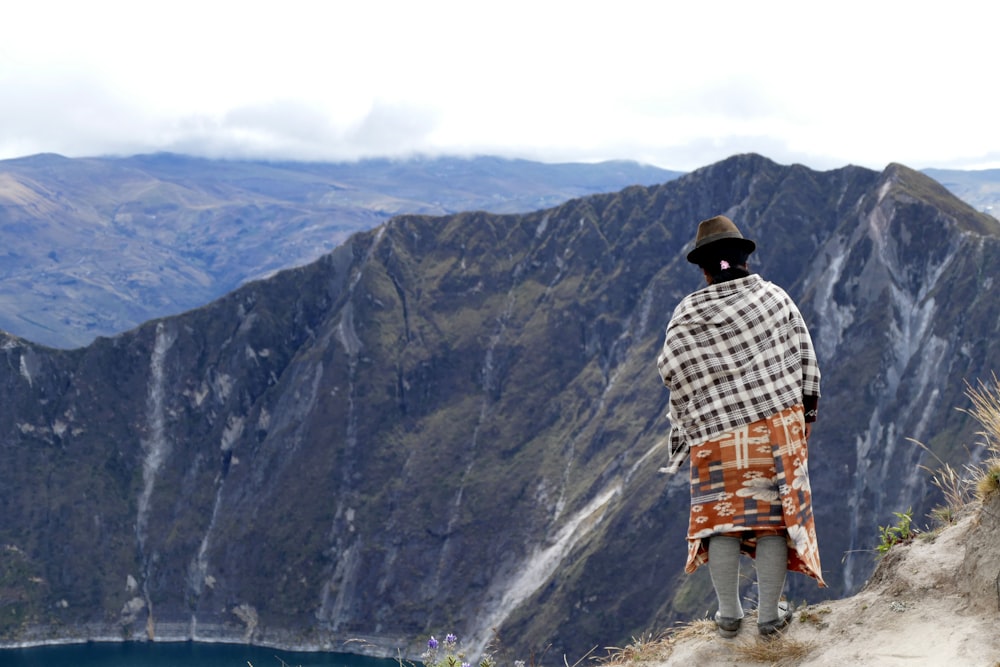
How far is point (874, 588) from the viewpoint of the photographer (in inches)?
394

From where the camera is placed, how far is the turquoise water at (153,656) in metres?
155

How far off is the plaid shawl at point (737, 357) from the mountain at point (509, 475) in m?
113

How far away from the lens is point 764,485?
30.1 ft

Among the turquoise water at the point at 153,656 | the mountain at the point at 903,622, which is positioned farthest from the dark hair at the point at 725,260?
the turquoise water at the point at 153,656

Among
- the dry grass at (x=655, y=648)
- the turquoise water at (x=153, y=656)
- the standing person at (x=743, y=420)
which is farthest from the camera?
the turquoise water at (x=153, y=656)

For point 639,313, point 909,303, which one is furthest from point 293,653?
point 909,303

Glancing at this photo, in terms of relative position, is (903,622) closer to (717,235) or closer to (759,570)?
(759,570)

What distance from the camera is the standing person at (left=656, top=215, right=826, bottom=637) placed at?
9.18 metres

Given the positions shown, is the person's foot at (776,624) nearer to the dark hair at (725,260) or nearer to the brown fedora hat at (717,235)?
the dark hair at (725,260)

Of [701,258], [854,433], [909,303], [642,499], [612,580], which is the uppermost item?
[701,258]

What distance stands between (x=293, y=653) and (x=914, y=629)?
167686 millimetres

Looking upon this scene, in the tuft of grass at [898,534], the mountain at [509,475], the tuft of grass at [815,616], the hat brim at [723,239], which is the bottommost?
the mountain at [509,475]

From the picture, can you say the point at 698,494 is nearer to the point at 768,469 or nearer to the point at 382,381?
the point at 768,469

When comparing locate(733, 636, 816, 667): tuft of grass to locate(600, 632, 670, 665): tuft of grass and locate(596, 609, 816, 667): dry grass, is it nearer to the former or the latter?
A: locate(596, 609, 816, 667): dry grass
